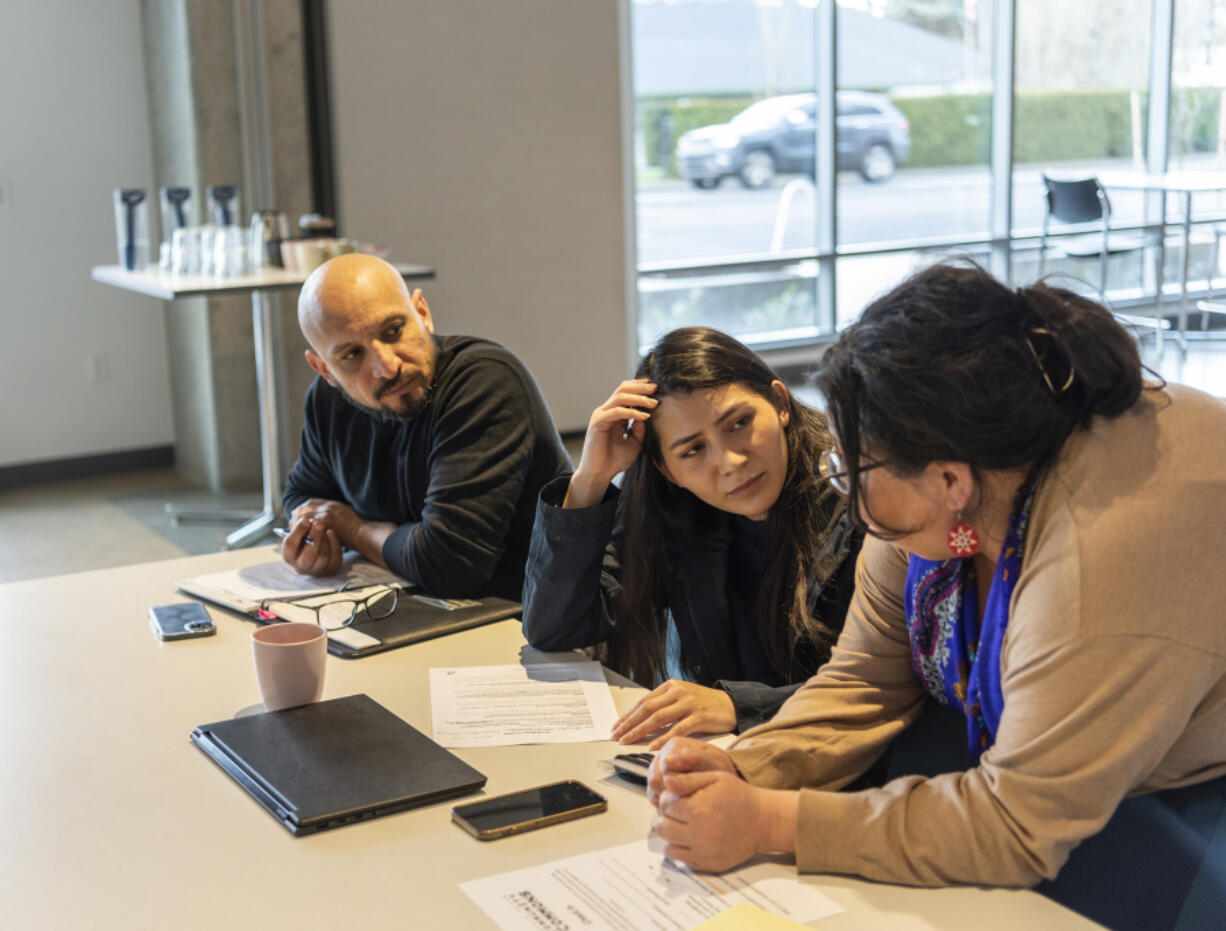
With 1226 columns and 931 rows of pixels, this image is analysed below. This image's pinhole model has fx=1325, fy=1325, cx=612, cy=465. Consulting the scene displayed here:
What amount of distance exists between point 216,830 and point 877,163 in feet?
21.6

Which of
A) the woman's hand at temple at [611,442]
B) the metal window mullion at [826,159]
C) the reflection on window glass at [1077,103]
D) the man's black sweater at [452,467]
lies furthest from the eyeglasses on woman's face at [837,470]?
the reflection on window glass at [1077,103]

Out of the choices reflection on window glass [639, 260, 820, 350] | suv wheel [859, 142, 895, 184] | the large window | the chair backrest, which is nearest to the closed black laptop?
the large window

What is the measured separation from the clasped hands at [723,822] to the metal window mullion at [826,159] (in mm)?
6187

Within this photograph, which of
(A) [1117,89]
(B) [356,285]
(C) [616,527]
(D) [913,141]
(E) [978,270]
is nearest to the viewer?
(E) [978,270]

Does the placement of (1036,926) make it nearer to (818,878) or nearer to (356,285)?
(818,878)

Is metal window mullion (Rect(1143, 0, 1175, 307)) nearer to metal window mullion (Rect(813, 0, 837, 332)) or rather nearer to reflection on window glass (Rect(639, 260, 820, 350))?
metal window mullion (Rect(813, 0, 837, 332))

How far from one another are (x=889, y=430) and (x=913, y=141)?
21.8ft

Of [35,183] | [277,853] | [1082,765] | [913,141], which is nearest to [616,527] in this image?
[277,853]

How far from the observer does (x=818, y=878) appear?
112 centimetres

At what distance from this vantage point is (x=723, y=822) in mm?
1141

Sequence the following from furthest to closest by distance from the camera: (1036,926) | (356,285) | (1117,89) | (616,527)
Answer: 1. (1117,89)
2. (356,285)
3. (616,527)
4. (1036,926)

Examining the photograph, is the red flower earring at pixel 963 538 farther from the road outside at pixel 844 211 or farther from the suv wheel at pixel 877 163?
the suv wheel at pixel 877 163

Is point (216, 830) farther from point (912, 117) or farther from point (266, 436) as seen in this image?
point (912, 117)

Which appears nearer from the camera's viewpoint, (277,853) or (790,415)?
(277,853)
